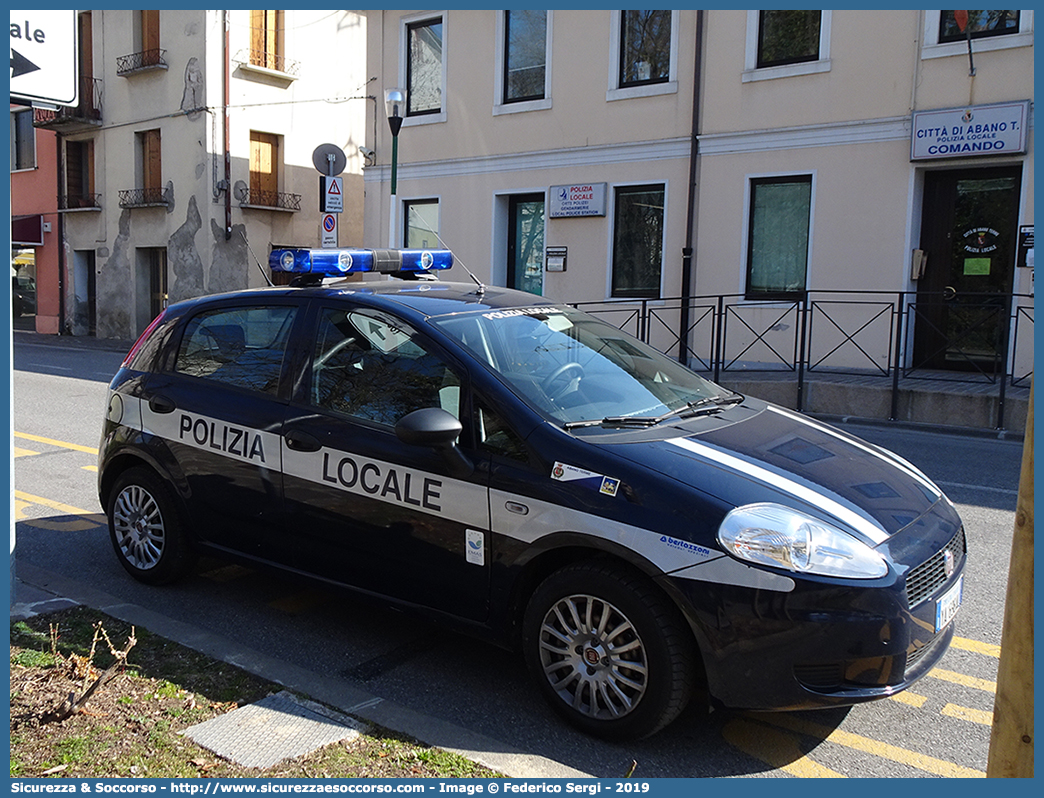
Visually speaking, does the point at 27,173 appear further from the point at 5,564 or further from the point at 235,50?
the point at 5,564

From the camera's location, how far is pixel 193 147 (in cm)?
2411

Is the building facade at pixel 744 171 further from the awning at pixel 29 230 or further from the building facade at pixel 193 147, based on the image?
the awning at pixel 29 230

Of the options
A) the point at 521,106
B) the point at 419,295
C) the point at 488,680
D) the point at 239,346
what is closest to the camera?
the point at 488,680

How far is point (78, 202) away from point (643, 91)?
1892 centimetres

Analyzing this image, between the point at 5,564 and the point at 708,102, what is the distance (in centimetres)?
1390

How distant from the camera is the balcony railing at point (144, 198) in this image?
25.0m

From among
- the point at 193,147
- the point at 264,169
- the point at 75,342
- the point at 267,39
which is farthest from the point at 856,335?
the point at 75,342

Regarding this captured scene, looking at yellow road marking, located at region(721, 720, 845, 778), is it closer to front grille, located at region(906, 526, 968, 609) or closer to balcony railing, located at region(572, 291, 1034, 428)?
front grille, located at region(906, 526, 968, 609)

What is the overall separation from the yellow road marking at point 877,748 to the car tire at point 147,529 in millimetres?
3159

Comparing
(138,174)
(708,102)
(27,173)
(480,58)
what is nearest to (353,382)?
(708,102)

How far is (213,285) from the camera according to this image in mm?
24594

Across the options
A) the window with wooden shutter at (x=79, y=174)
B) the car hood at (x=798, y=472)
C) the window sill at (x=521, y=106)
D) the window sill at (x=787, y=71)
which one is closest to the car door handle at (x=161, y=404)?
the car hood at (x=798, y=472)

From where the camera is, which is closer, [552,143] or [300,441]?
[300,441]

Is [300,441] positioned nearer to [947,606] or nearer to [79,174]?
[947,606]
